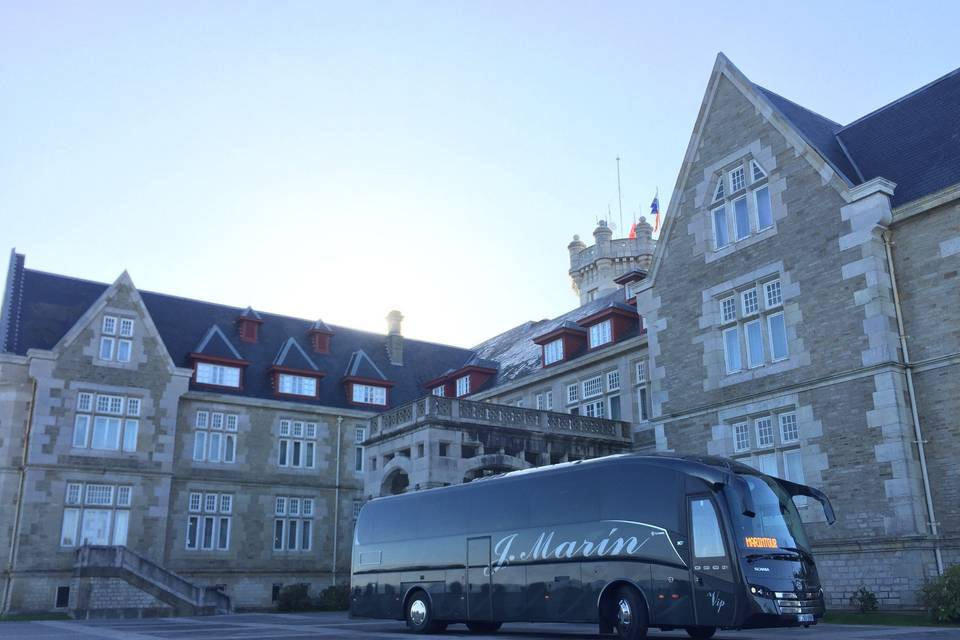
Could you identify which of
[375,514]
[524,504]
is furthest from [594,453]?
[524,504]

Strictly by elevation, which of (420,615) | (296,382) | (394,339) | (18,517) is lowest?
(420,615)

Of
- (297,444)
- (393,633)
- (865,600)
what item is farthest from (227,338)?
(865,600)

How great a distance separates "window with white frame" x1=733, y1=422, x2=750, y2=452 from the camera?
Result: 25.8m

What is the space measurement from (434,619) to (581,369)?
17815mm

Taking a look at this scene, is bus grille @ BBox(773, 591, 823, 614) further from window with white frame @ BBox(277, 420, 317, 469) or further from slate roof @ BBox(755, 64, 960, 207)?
window with white frame @ BBox(277, 420, 317, 469)

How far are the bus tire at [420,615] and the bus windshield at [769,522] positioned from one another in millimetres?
8705

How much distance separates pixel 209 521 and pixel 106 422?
21.3 feet

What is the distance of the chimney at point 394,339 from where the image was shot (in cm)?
5072

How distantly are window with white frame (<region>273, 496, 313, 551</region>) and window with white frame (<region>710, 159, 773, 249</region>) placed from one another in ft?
81.2

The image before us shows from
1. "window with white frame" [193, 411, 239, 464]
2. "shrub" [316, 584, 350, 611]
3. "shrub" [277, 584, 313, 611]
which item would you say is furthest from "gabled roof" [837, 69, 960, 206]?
"window with white frame" [193, 411, 239, 464]

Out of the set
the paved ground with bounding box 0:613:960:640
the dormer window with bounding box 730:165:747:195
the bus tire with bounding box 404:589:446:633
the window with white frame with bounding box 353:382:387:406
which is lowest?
the paved ground with bounding box 0:613:960:640

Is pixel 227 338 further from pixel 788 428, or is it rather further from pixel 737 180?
pixel 788 428

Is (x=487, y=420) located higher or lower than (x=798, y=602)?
higher

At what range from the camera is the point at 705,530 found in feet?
51.2
